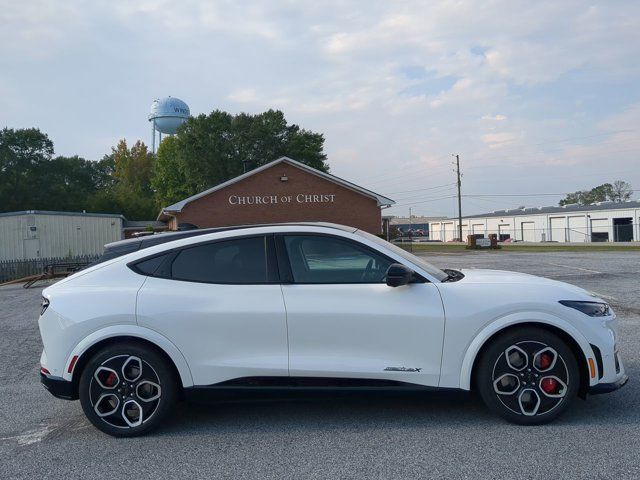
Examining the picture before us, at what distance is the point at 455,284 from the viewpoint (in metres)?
4.48

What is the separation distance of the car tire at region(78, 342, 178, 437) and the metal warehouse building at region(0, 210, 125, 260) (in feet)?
89.7

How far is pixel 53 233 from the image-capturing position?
30.2 m

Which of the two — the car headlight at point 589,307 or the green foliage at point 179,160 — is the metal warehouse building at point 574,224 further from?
the car headlight at point 589,307

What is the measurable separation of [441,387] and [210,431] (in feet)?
6.07

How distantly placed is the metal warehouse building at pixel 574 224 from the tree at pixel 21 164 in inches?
1813

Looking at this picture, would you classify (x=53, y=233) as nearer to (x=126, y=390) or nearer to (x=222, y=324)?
(x=126, y=390)

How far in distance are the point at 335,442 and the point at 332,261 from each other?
1384 mm

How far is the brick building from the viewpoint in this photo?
114 ft

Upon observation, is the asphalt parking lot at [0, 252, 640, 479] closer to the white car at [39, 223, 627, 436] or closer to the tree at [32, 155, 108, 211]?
the white car at [39, 223, 627, 436]

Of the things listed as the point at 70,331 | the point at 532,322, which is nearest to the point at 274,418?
the point at 70,331

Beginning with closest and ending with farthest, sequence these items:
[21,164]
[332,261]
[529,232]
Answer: [332,261]
[21,164]
[529,232]

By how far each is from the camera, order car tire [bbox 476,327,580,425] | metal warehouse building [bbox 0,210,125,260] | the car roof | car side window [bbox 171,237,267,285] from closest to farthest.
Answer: car tire [bbox 476,327,580,425] < car side window [bbox 171,237,267,285] < the car roof < metal warehouse building [bbox 0,210,125,260]

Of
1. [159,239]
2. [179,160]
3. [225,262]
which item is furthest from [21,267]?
[179,160]

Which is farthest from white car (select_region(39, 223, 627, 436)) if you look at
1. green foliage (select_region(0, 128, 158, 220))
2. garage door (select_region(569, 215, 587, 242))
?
garage door (select_region(569, 215, 587, 242))
